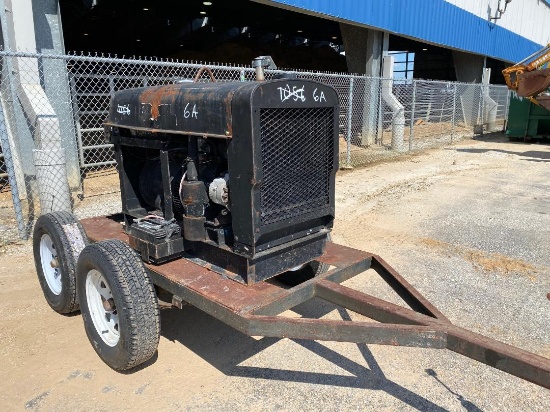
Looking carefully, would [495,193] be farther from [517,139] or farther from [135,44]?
[135,44]

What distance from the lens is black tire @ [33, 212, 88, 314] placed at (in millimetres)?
3248

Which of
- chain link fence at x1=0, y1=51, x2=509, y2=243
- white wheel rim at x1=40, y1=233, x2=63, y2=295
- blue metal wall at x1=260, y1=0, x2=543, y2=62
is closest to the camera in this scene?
white wheel rim at x1=40, y1=233, x2=63, y2=295

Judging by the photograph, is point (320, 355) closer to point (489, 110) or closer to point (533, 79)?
point (533, 79)

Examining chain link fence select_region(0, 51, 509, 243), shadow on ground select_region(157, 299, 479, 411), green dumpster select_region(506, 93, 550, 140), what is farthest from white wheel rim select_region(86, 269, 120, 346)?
green dumpster select_region(506, 93, 550, 140)

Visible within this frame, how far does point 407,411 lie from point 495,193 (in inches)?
262

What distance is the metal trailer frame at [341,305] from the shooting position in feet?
6.22

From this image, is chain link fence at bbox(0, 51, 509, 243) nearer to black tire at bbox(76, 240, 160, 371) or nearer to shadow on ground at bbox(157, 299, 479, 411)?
black tire at bbox(76, 240, 160, 371)

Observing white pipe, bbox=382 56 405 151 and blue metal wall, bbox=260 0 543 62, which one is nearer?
blue metal wall, bbox=260 0 543 62

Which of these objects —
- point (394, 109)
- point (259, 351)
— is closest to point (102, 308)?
point (259, 351)

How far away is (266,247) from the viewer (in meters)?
2.63

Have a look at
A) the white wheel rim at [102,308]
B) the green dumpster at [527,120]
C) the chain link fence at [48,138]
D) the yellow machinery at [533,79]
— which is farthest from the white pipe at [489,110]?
the white wheel rim at [102,308]

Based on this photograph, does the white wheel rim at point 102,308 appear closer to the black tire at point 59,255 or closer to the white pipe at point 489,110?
the black tire at point 59,255

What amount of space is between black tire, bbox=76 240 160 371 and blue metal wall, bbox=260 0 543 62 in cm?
857

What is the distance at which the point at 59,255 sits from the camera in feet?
10.8
